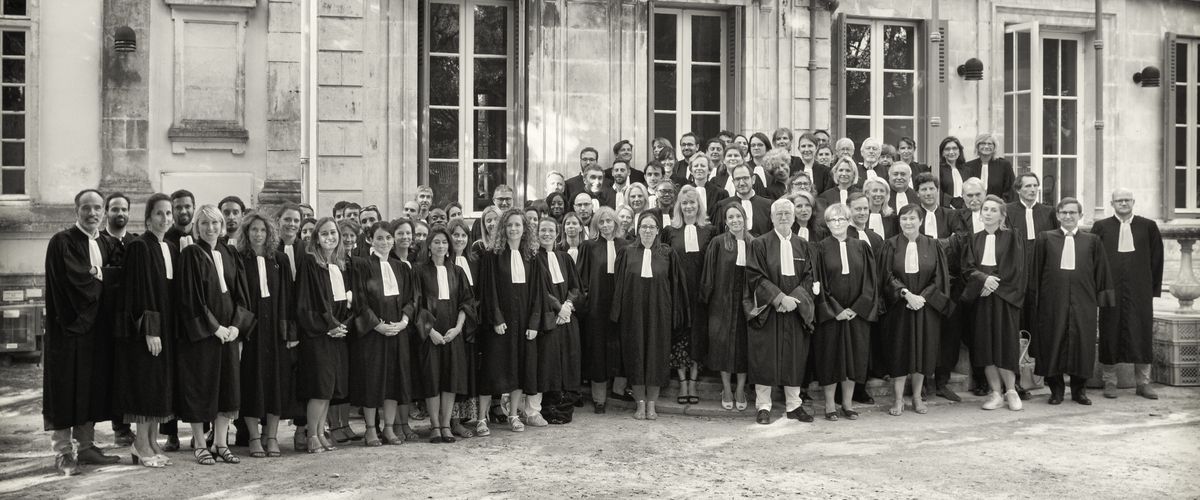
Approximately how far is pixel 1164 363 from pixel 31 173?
11.5 meters

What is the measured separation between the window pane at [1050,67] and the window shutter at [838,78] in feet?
9.78

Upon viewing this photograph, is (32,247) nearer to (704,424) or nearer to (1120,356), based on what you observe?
(704,424)

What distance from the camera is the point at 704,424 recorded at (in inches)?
341

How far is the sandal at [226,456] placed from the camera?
7.14 meters

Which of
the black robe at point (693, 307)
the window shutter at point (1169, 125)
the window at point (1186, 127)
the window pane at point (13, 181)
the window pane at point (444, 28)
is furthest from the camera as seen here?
the window at point (1186, 127)

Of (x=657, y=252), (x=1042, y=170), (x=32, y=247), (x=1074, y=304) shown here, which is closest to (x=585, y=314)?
(x=657, y=252)

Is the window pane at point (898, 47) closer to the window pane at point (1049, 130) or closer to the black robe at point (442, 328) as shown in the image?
the window pane at point (1049, 130)

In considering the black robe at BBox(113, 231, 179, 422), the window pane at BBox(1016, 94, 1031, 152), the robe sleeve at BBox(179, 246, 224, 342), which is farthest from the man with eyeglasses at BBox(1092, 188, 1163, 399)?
the black robe at BBox(113, 231, 179, 422)

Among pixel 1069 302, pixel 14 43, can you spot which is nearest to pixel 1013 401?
pixel 1069 302

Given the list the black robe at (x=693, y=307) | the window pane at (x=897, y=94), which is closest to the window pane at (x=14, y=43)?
the black robe at (x=693, y=307)

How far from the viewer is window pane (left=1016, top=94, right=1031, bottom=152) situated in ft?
46.7

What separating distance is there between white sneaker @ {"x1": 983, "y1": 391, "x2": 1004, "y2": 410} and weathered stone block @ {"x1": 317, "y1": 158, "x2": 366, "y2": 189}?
6.65 meters

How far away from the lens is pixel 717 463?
23.7 feet

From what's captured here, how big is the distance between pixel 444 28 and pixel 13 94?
4652 millimetres
